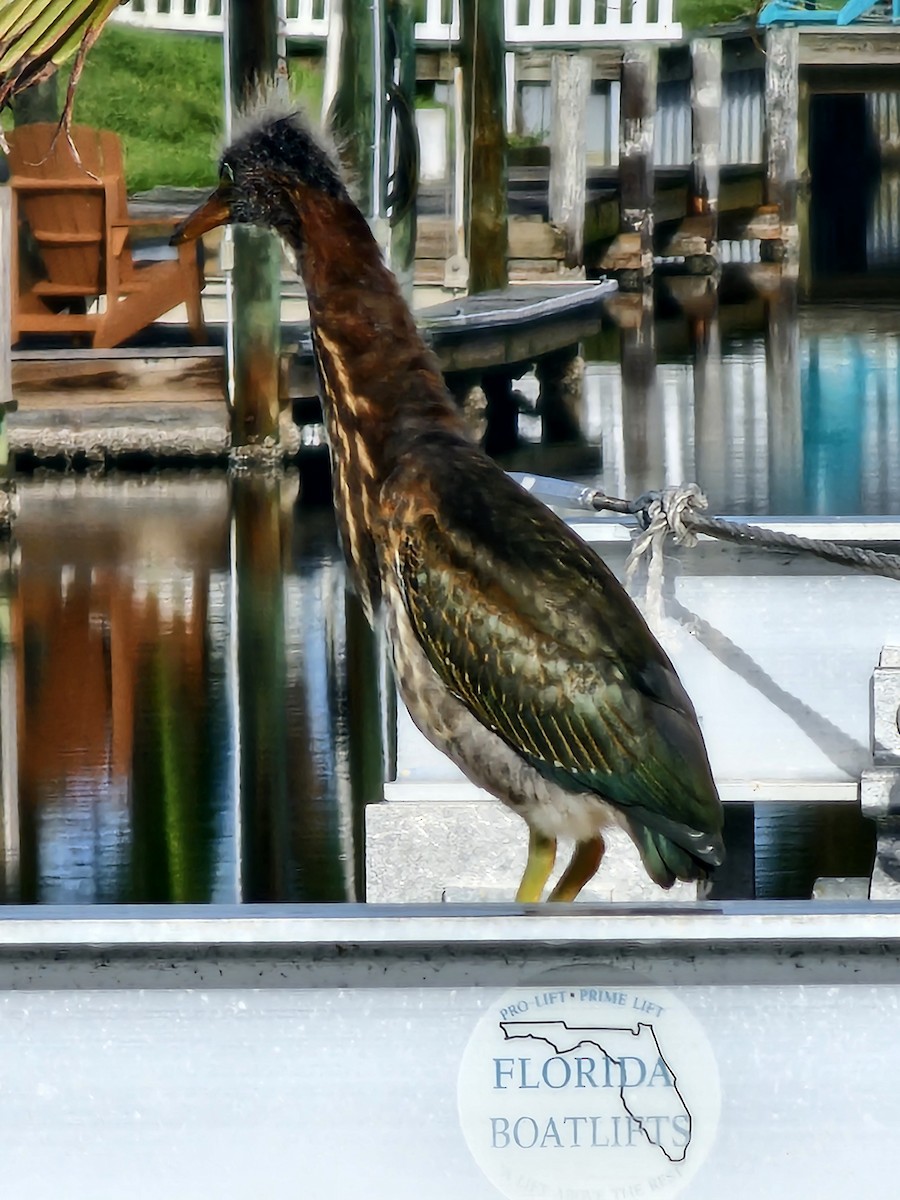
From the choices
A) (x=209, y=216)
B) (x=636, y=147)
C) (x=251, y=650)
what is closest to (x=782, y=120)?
(x=636, y=147)

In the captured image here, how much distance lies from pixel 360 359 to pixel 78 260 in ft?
39.3

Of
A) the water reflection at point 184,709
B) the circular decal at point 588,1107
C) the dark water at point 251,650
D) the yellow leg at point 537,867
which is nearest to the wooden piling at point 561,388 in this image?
the dark water at point 251,650

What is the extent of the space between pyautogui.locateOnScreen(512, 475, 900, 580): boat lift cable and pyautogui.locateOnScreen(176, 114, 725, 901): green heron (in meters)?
0.96

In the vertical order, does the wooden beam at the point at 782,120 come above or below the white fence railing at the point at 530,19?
below

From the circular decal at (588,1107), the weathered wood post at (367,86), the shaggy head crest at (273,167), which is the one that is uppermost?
the weathered wood post at (367,86)

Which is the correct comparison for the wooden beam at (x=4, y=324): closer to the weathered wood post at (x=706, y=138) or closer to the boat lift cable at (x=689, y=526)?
the boat lift cable at (x=689, y=526)

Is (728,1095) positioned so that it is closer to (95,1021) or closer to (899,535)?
(95,1021)

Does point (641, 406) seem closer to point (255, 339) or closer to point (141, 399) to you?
point (141, 399)

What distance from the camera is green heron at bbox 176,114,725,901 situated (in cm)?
276

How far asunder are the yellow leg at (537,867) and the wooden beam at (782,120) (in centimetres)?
2067

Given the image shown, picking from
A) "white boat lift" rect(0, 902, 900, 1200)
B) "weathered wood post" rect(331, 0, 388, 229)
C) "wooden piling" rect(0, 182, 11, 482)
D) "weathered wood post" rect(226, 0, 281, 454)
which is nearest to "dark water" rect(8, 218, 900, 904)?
"weathered wood post" rect(226, 0, 281, 454)

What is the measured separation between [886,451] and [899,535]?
30.6 ft

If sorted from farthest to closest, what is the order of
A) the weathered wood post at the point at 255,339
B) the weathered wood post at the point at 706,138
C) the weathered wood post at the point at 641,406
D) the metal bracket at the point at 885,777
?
the weathered wood post at the point at 706,138
the weathered wood post at the point at 641,406
the weathered wood post at the point at 255,339
the metal bracket at the point at 885,777

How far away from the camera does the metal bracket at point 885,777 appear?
3719mm
